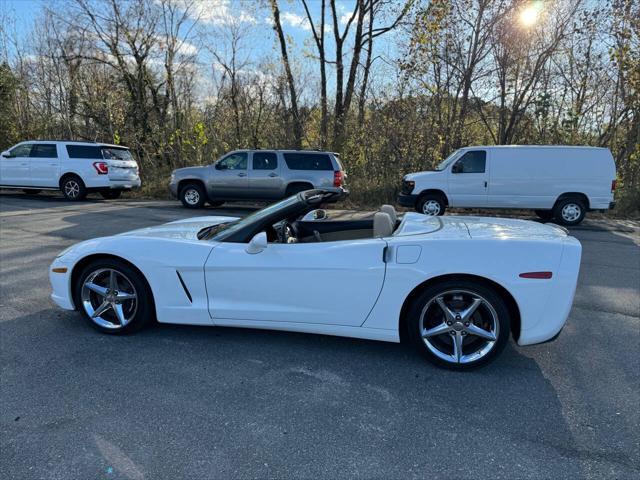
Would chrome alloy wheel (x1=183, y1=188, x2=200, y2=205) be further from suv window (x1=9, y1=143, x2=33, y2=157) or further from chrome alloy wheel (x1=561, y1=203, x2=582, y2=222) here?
chrome alloy wheel (x1=561, y1=203, x2=582, y2=222)

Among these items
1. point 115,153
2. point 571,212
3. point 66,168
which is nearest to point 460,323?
point 571,212

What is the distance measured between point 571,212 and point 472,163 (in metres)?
2.73

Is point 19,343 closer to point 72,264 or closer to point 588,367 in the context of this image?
point 72,264

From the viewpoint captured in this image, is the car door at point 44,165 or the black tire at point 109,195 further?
the black tire at point 109,195

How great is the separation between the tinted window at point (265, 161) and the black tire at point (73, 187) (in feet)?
19.7

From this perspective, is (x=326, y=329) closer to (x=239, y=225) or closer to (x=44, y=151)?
(x=239, y=225)

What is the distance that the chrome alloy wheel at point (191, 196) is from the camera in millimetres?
13046

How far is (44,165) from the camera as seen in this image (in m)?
14.4

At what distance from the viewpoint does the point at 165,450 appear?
2211mm

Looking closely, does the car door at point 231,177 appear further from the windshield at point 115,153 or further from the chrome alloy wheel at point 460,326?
the chrome alloy wheel at point 460,326

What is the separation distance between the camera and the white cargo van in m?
10.8

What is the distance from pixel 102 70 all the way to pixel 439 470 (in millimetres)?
24583

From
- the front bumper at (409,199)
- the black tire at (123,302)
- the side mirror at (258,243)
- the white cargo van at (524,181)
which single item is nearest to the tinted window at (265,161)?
the front bumper at (409,199)

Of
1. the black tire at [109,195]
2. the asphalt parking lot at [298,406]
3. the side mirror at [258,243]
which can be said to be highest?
the side mirror at [258,243]
